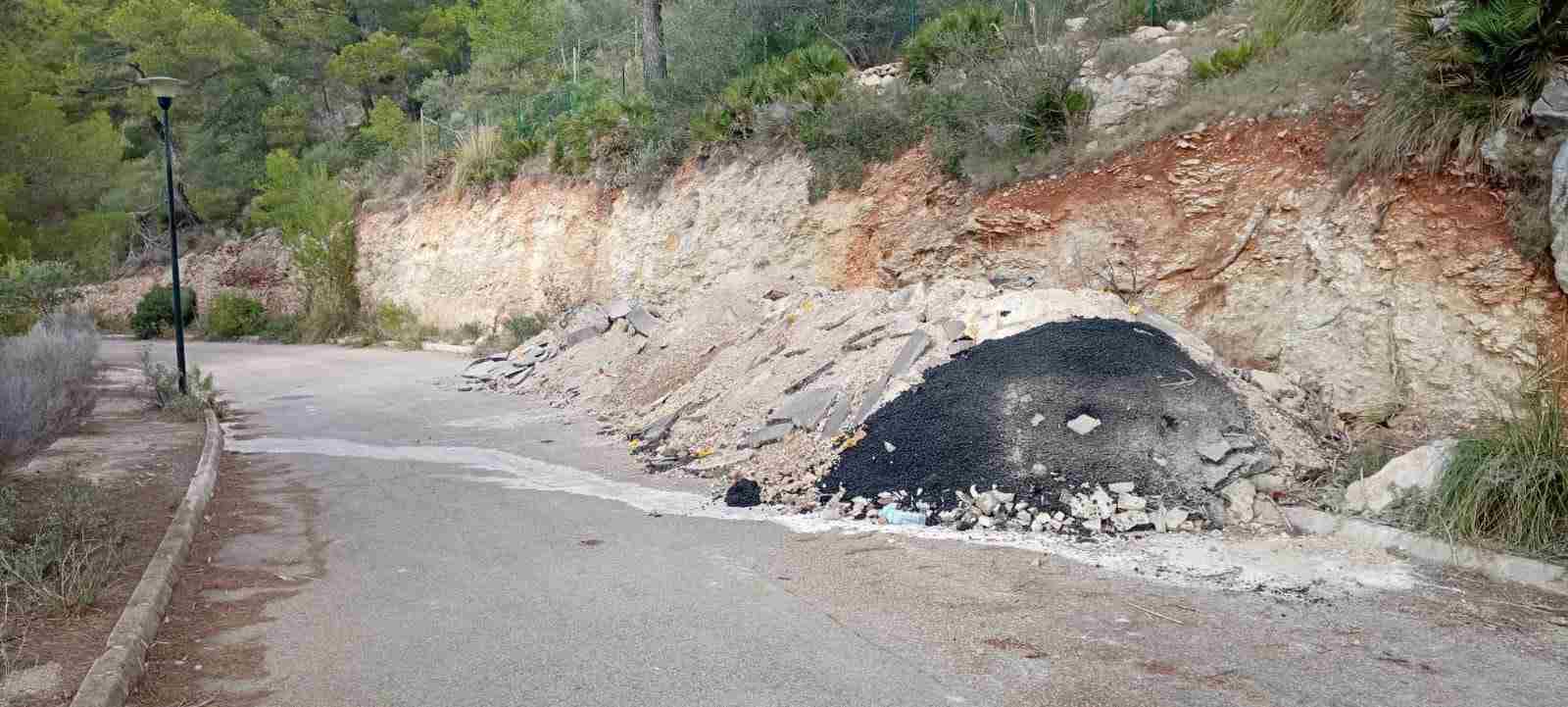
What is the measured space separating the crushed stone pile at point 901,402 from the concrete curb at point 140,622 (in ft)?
13.7

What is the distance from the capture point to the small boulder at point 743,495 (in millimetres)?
8547

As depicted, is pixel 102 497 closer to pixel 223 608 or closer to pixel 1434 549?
pixel 223 608

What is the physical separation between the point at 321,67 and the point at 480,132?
1973 cm

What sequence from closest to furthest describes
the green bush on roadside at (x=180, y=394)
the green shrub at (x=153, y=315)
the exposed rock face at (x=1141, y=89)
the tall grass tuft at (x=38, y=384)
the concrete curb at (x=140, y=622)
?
the concrete curb at (x=140, y=622) → the tall grass tuft at (x=38, y=384) → the exposed rock face at (x=1141, y=89) → the green bush on roadside at (x=180, y=394) → the green shrub at (x=153, y=315)

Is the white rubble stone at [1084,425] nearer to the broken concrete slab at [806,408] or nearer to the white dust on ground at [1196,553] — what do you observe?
the white dust on ground at [1196,553]

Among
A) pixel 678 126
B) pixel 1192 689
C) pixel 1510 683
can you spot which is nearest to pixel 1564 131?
pixel 1510 683

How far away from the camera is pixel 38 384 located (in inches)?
395

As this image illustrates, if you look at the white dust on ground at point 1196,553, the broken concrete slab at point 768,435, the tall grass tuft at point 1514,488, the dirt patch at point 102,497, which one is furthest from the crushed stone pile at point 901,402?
the dirt patch at point 102,497

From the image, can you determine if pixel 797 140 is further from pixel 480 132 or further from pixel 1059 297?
pixel 480 132

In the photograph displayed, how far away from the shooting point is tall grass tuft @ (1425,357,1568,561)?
5.94m

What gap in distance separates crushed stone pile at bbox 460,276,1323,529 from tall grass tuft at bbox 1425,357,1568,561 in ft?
4.49

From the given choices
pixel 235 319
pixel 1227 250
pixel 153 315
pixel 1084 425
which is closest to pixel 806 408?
pixel 1084 425

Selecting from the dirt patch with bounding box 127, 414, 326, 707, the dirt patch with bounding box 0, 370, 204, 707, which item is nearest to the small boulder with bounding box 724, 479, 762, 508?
the dirt patch with bounding box 127, 414, 326, 707

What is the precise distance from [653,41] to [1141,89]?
561 inches
